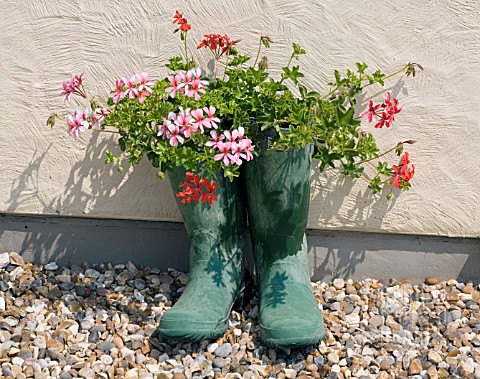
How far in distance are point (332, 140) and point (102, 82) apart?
34.3 inches

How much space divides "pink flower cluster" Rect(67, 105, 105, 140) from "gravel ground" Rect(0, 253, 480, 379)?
0.60 meters

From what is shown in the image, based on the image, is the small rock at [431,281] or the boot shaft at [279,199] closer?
the boot shaft at [279,199]

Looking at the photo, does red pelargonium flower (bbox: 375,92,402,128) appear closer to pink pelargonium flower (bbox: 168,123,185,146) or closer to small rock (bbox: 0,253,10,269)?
pink pelargonium flower (bbox: 168,123,185,146)

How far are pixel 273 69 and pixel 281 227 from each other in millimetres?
563

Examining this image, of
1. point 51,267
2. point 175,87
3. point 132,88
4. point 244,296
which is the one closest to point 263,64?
point 175,87

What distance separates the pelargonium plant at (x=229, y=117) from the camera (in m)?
2.27

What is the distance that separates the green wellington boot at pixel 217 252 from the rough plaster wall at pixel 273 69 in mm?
314

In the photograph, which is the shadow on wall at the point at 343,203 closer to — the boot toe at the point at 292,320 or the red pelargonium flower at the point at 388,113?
the red pelargonium flower at the point at 388,113

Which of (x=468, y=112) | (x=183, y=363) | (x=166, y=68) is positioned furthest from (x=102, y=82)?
(x=468, y=112)

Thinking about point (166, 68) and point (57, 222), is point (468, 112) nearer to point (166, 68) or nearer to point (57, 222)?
point (166, 68)

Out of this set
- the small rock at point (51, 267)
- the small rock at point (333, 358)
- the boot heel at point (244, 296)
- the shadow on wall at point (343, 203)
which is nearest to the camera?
the small rock at point (333, 358)

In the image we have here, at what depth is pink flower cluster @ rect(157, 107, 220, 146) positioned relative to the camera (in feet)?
7.38

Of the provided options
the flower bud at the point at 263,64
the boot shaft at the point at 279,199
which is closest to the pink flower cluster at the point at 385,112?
the boot shaft at the point at 279,199

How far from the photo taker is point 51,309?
8.50 ft
